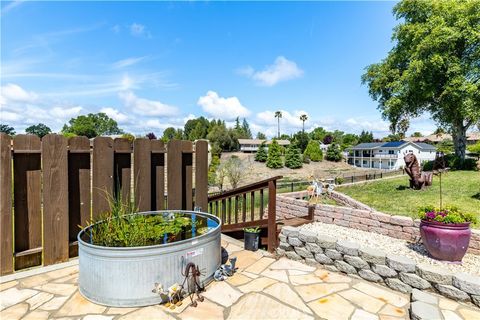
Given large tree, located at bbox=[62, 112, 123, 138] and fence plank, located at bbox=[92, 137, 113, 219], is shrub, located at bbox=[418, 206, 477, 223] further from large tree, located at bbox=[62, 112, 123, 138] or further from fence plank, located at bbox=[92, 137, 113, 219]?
large tree, located at bbox=[62, 112, 123, 138]

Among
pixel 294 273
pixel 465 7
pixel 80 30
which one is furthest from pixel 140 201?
pixel 465 7

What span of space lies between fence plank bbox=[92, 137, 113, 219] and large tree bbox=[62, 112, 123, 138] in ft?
173

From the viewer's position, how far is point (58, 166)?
9.02 feet

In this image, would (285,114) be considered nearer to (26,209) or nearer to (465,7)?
(465,7)

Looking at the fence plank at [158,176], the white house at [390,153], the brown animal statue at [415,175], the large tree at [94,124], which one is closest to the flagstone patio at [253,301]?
the fence plank at [158,176]

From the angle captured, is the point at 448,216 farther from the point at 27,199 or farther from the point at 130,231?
the point at 27,199

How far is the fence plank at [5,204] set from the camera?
247 centimetres

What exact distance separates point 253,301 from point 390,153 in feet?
118

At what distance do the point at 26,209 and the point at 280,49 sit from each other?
11497mm

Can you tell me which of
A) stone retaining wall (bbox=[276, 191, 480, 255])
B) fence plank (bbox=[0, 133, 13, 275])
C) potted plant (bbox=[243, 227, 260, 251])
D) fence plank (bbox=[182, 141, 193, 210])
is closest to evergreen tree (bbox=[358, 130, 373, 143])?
stone retaining wall (bbox=[276, 191, 480, 255])

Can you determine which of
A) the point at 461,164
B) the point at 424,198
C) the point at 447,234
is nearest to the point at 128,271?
the point at 447,234

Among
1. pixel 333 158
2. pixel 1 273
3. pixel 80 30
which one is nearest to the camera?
pixel 1 273

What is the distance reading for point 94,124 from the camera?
57.9 metres

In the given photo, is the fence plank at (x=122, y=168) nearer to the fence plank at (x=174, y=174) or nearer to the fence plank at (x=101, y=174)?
the fence plank at (x=101, y=174)
